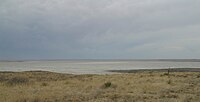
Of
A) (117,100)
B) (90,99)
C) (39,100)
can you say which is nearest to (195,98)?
(117,100)

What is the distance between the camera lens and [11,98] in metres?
18.0

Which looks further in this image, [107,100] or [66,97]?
[66,97]

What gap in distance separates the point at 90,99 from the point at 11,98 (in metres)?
4.65

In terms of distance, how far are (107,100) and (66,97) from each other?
2779mm

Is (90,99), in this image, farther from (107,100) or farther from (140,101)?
(140,101)

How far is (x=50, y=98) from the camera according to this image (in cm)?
1841

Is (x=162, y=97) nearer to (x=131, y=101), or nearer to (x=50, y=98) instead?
(x=131, y=101)

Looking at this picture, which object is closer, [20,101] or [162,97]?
[20,101]

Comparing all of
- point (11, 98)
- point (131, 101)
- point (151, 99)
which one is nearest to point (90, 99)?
point (131, 101)

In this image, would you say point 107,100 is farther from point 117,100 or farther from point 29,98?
point 29,98

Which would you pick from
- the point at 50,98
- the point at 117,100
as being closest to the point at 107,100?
the point at 117,100

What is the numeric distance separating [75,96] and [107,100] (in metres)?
2.48

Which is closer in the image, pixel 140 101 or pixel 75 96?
pixel 140 101

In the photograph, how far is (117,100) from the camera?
17.7 metres
